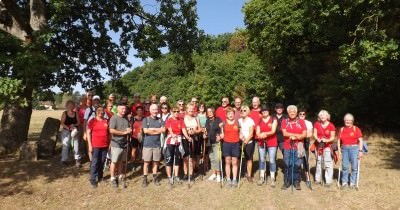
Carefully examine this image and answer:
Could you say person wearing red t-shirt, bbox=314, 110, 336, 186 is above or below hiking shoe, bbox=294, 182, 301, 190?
above

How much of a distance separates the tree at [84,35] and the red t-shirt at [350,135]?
24.9 ft

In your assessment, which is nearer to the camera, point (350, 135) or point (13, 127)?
point (350, 135)

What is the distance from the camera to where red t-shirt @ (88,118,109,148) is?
9844 millimetres

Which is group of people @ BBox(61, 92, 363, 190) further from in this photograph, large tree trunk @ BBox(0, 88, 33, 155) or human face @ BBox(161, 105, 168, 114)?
large tree trunk @ BBox(0, 88, 33, 155)

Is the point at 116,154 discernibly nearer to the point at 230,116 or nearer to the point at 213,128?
the point at 213,128

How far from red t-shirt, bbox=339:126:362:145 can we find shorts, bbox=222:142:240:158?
2.81 metres

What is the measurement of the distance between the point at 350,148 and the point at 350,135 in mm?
350

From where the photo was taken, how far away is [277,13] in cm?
2038

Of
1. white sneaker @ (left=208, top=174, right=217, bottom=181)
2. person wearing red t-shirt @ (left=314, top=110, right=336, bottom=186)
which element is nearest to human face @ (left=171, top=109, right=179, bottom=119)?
white sneaker @ (left=208, top=174, right=217, bottom=181)

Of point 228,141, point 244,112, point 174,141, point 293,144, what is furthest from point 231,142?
point 293,144

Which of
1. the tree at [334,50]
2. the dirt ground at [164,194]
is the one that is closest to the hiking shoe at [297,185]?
the dirt ground at [164,194]

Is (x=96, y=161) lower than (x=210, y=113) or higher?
lower

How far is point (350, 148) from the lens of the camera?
10.0m

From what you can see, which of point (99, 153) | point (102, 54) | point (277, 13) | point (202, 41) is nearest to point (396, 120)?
point (277, 13)
